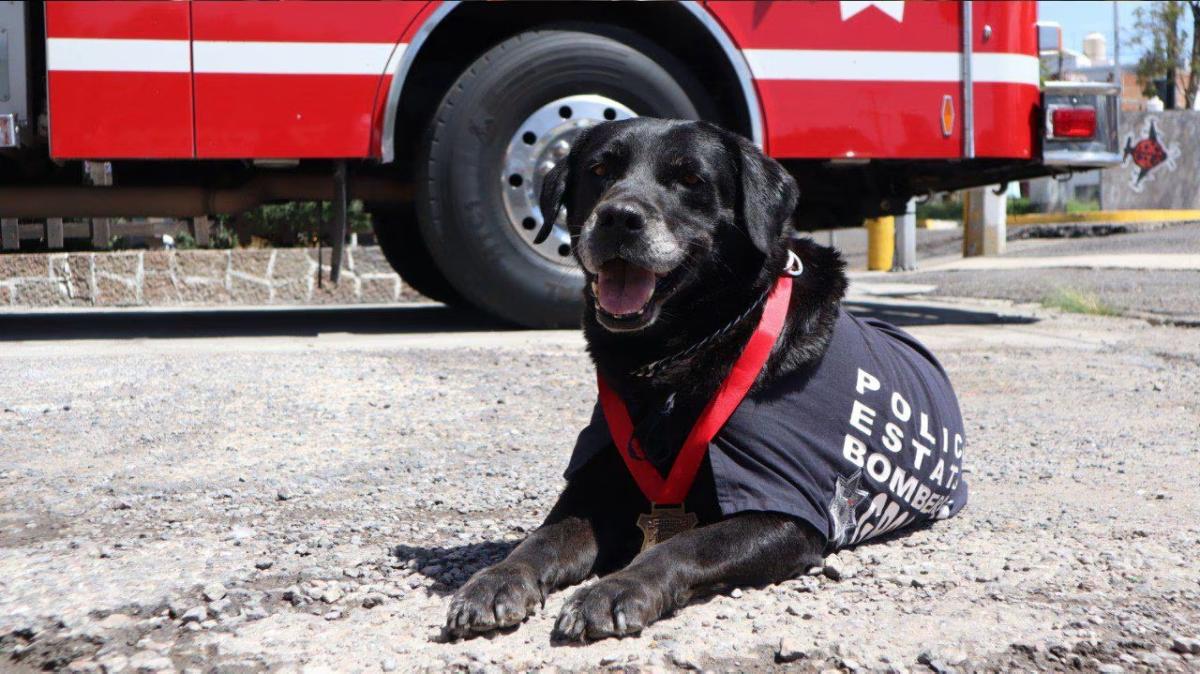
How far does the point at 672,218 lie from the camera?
273 cm

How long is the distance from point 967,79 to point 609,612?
5.21m

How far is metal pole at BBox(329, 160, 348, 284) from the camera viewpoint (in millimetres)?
6191

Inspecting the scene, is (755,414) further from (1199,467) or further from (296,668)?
(1199,467)

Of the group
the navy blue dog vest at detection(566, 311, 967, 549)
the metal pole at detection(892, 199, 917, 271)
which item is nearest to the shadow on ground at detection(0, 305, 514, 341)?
the navy blue dog vest at detection(566, 311, 967, 549)

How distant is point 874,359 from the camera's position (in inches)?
111

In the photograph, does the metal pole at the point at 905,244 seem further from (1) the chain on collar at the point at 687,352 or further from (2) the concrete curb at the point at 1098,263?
(1) the chain on collar at the point at 687,352

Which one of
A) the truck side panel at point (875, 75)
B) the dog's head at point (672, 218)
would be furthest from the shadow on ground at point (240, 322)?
the dog's head at point (672, 218)

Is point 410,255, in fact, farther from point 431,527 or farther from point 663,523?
point 663,523

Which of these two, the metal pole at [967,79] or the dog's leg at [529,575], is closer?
the dog's leg at [529,575]

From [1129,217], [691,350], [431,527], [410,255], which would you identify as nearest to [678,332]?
[691,350]

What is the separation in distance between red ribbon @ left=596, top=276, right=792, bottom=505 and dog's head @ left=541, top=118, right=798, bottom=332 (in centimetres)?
17

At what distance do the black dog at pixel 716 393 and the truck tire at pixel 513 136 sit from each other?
3.11 metres

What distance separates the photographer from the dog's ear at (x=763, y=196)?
2715 mm

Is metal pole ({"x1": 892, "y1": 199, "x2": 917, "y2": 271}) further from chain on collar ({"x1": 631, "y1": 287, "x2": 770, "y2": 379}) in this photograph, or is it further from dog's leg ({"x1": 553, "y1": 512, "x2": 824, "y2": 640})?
dog's leg ({"x1": 553, "y1": 512, "x2": 824, "y2": 640})
